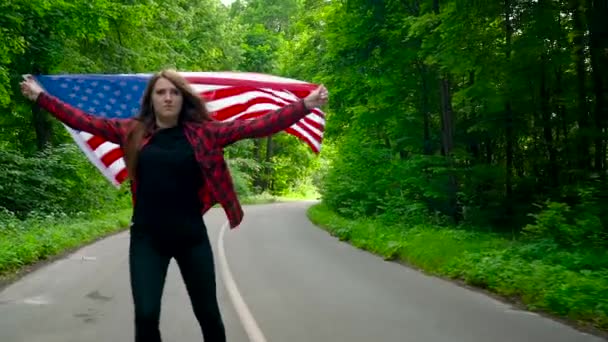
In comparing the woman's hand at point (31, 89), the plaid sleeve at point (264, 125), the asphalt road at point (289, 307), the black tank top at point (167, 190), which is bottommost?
the asphalt road at point (289, 307)

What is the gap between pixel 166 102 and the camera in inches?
146

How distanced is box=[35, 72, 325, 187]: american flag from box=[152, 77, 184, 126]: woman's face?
3.36 ft

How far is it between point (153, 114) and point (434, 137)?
17.1 m

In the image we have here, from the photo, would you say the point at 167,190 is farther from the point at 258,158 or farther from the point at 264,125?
the point at 258,158

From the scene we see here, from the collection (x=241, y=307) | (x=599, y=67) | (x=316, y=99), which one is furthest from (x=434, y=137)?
(x=316, y=99)

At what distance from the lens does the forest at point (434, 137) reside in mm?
11641

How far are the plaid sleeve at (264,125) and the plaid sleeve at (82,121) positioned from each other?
0.64m

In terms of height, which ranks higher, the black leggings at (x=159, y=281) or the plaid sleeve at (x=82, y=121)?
the plaid sleeve at (x=82, y=121)

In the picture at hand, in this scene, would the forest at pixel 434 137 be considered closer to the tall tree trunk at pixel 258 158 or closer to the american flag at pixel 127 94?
the american flag at pixel 127 94

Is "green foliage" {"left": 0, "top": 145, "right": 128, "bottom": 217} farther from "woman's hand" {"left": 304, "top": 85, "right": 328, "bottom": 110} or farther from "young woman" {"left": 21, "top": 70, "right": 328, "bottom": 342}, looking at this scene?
"woman's hand" {"left": 304, "top": 85, "right": 328, "bottom": 110}

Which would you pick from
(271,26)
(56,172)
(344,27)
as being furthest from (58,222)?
(271,26)

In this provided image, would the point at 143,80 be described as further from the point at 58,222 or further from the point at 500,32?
the point at 58,222

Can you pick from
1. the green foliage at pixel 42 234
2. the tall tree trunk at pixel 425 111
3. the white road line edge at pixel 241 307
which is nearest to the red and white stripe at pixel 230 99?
the white road line edge at pixel 241 307

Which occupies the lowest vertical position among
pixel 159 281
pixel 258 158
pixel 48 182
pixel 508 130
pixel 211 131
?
pixel 258 158
